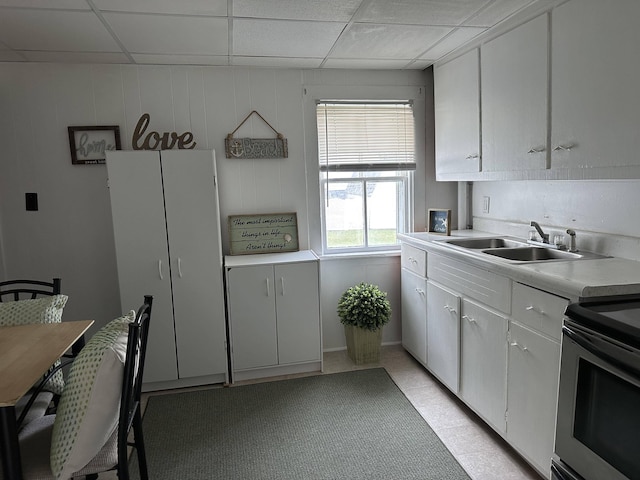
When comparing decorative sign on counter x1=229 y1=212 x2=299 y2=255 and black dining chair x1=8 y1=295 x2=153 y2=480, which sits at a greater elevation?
decorative sign on counter x1=229 y1=212 x2=299 y2=255

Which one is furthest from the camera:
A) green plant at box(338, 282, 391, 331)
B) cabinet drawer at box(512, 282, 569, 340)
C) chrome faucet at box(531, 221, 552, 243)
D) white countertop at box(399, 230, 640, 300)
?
green plant at box(338, 282, 391, 331)

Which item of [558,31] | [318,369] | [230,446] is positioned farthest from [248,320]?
[558,31]

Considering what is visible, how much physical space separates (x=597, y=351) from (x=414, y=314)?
2100 millimetres

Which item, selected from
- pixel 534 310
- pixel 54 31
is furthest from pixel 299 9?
pixel 534 310

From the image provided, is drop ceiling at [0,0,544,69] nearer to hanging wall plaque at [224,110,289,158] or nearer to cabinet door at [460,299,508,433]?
hanging wall plaque at [224,110,289,158]

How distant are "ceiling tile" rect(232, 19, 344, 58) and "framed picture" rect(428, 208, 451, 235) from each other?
1.44 m

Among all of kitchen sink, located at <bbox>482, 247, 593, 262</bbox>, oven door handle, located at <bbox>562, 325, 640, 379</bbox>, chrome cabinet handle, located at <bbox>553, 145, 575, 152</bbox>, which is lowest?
oven door handle, located at <bbox>562, 325, 640, 379</bbox>

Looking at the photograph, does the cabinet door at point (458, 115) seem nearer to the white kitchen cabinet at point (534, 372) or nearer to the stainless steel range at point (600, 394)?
the white kitchen cabinet at point (534, 372)

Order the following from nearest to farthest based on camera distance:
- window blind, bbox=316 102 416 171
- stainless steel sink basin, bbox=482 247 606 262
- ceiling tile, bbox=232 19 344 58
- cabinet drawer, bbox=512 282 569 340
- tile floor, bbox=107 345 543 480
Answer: cabinet drawer, bbox=512 282 569 340 → tile floor, bbox=107 345 543 480 → ceiling tile, bbox=232 19 344 58 → stainless steel sink basin, bbox=482 247 606 262 → window blind, bbox=316 102 416 171

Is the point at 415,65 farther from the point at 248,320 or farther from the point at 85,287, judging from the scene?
the point at 85,287

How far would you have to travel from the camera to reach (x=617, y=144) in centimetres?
187

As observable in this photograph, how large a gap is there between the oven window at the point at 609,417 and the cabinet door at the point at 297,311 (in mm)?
2005

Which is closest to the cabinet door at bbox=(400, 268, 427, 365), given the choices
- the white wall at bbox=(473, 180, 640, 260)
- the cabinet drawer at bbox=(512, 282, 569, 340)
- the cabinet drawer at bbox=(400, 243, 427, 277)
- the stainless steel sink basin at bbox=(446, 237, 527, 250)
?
the cabinet drawer at bbox=(400, 243, 427, 277)

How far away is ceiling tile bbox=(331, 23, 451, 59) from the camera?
2.59 m
